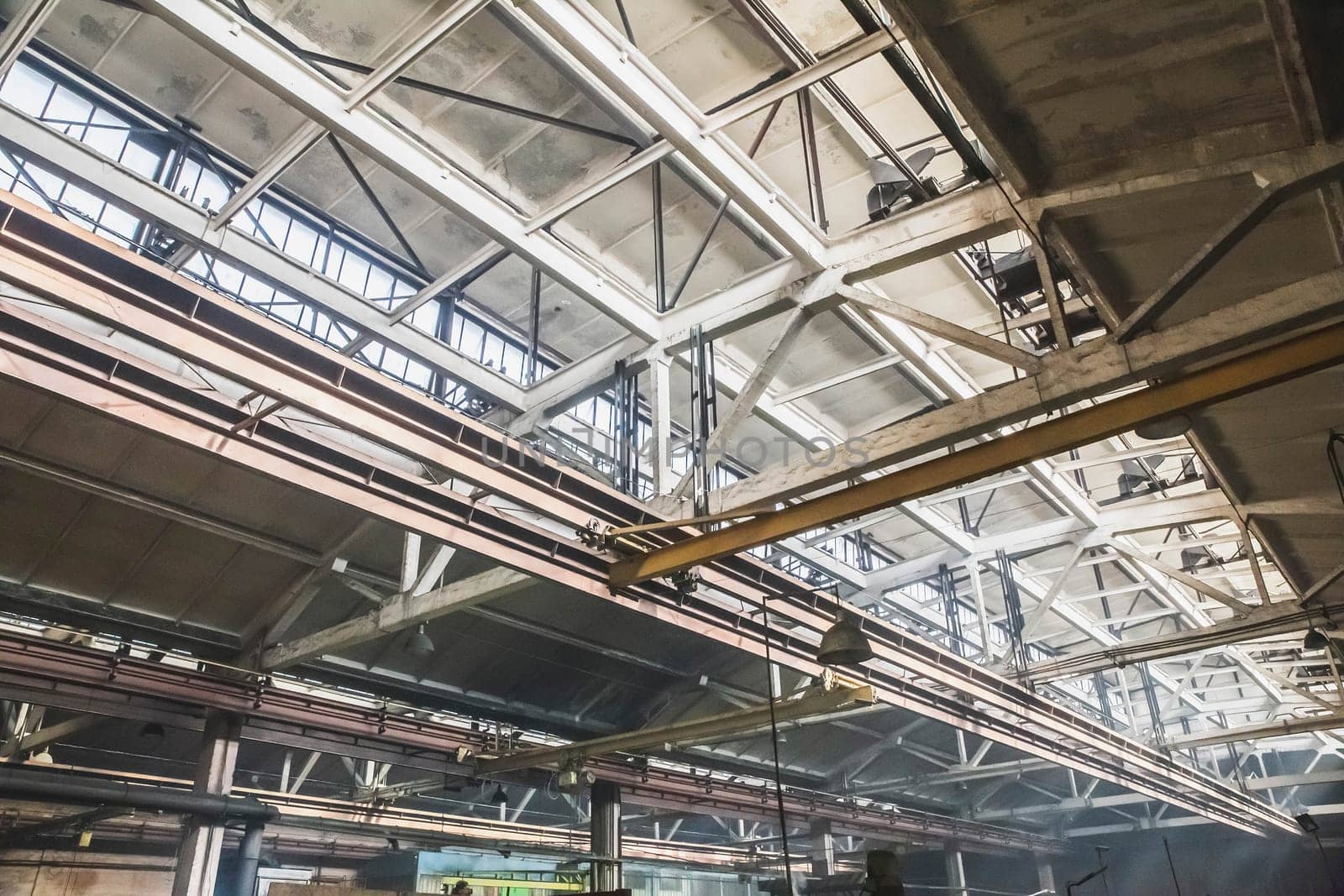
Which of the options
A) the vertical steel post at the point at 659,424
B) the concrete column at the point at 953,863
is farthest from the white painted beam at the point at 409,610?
the concrete column at the point at 953,863

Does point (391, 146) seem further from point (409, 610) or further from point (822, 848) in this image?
point (822, 848)

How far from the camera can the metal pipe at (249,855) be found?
1071 cm

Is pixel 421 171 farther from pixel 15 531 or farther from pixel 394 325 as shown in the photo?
pixel 15 531

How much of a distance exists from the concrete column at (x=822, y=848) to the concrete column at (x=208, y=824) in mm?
12044

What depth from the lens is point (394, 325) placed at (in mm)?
10609

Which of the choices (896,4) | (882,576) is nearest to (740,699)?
(882,576)

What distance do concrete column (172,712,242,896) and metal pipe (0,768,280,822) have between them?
18 cm

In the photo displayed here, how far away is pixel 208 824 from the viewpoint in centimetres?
1008

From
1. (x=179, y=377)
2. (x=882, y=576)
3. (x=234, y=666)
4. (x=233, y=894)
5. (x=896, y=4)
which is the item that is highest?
(x=882, y=576)

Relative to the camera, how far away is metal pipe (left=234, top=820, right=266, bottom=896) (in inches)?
422

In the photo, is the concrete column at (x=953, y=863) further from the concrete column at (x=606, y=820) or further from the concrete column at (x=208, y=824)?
the concrete column at (x=208, y=824)

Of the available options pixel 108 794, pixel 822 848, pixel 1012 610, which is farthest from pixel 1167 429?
pixel 822 848

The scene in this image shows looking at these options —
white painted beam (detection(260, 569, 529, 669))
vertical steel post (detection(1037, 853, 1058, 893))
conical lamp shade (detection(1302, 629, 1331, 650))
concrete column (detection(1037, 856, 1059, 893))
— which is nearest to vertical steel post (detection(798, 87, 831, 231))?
white painted beam (detection(260, 569, 529, 669))

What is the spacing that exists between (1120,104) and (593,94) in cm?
544
